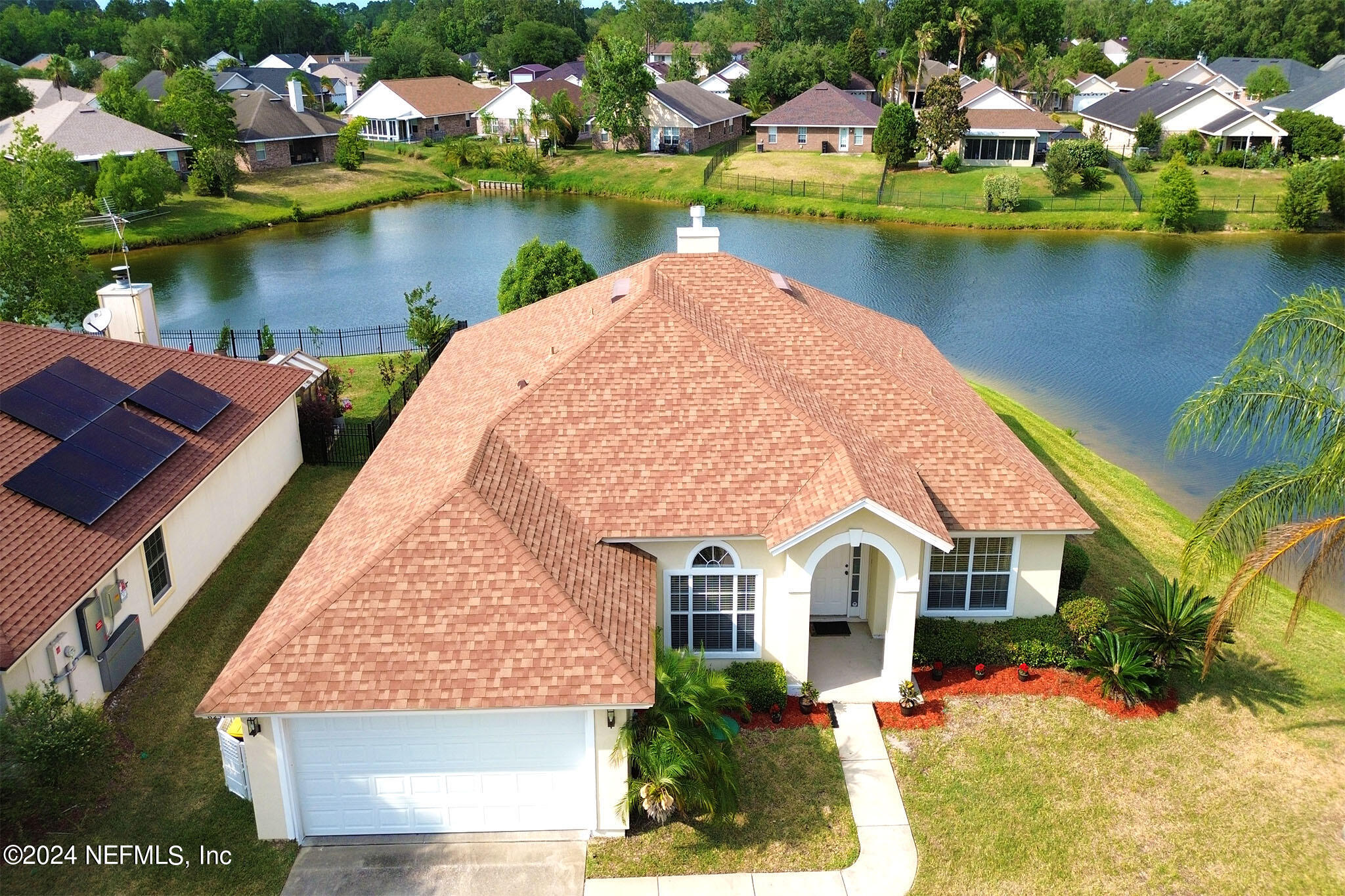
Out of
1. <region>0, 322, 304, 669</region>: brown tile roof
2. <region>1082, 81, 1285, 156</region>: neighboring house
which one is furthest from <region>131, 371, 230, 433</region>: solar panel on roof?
<region>1082, 81, 1285, 156</region>: neighboring house

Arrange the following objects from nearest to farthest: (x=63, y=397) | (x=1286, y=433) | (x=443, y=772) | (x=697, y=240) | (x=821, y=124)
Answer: (x=443, y=772)
(x=1286, y=433)
(x=63, y=397)
(x=697, y=240)
(x=821, y=124)

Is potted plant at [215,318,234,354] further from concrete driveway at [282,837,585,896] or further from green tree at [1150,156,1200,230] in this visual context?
green tree at [1150,156,1200,230]

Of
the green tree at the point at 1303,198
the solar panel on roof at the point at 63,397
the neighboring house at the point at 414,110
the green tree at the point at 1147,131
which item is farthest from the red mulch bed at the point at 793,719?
the neighboring house at the point at 414,110

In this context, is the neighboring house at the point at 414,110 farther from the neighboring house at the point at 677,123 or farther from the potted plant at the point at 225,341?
the potted plant at the point at 225,341

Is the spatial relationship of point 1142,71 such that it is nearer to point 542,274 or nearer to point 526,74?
Answer: point 526,74

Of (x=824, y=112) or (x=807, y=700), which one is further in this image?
(x=824, y=112)

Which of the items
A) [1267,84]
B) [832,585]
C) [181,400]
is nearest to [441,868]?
[832,585]
